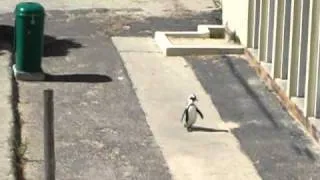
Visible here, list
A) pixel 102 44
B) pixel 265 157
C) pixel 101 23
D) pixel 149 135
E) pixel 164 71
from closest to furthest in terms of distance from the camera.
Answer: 1. pixel 265 157
2. pixel 149 135
3. pixel 164 71
4. pixel 102 44
5. pixel 101 23

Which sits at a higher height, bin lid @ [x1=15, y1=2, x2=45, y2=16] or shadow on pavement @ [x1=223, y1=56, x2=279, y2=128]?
bin lid @ [x1=15, y1=2, x2=45, y2=16]

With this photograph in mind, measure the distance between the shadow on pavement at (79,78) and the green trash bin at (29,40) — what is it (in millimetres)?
194

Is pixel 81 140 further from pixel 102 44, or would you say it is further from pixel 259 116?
pixel 102 44

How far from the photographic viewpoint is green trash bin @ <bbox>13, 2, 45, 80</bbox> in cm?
1193

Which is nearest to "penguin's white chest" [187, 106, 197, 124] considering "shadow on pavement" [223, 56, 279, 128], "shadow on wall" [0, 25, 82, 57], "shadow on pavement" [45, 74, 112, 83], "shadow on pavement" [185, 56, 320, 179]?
"shadow on pavement" [185, 56, 320, 179]

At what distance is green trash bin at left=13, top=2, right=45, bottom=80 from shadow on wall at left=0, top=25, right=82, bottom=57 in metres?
1.54

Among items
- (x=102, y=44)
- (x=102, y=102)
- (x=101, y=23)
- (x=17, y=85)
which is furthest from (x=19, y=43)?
(x=101, y=23)

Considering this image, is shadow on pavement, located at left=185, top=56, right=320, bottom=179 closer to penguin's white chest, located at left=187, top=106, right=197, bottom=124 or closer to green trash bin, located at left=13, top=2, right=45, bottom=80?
penguin's white chest, located at left=187, top=106, right=197, bottom=124

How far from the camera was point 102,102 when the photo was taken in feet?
36.9

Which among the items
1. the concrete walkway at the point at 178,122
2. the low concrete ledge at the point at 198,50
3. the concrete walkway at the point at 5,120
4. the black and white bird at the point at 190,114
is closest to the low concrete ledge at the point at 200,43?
the low concrete ledge at the point at 198,50

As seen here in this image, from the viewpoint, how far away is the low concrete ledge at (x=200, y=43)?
13.6 metres

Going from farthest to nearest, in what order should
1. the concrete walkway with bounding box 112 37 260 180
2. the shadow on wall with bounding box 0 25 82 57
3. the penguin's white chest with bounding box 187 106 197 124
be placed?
the shadow on wall with bounding box 0 25 82 57 → the penguin's white chest with bounding box 187 106 197 124 → the concrete walkway with bounding box 112 37 260 180

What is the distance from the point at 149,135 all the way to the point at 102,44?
14.5 ft

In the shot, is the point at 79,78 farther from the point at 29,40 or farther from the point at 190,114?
the point at 190,114
